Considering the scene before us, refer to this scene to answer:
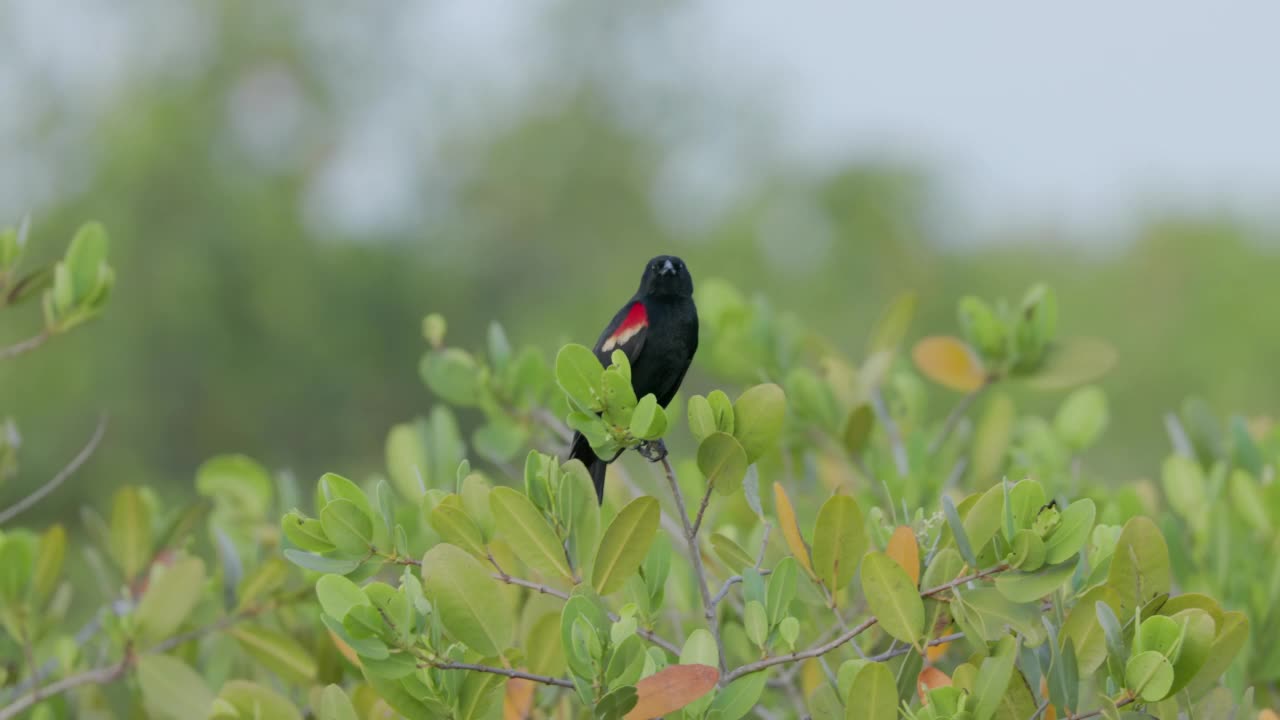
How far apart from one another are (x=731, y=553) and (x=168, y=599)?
1608mm

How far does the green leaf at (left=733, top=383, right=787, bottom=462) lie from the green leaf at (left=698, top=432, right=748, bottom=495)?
0.06 metres

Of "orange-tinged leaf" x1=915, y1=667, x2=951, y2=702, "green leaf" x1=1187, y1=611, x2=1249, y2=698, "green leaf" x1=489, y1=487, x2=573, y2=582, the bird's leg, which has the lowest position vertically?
"green leaf" x1=1187, y1=611, x2=1249, y2=698

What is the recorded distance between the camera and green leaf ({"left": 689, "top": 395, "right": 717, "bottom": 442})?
230 centimetres

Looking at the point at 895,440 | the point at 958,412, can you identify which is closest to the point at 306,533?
the point at 895,440

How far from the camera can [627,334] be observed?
8.96ft

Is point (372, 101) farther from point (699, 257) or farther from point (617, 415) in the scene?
point (617, 415)

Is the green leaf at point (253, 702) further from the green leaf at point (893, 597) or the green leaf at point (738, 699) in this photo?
the green leaf at point (893, 597)

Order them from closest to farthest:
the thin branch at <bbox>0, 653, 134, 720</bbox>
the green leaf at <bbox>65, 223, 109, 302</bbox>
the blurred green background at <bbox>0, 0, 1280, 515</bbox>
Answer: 1. the thin branch at <bbox>0, 653, 134, 720</bbox>
2. the green leaf at <bbox>65, 223, 109, 302</bbox>
3. the blurred green background at <bbox>0, 0, 1280, 515</bbox>

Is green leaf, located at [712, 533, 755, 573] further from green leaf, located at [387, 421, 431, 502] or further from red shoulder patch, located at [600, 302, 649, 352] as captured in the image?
green leaf, located at [387, 421, 431, 502]

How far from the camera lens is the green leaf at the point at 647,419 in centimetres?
215

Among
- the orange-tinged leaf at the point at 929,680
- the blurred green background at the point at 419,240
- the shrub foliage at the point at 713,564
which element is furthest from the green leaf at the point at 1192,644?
the blurred green background at the point at 419,240

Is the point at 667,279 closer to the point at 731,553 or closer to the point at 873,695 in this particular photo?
the point at 731,553

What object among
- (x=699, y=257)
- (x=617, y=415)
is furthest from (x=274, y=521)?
(x=699, y=257)

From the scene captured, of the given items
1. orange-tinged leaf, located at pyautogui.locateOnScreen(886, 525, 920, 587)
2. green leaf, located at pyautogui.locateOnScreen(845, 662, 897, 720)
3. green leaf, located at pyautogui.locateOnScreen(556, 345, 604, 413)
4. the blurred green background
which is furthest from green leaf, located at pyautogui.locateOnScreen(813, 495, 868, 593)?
the blurred green background
